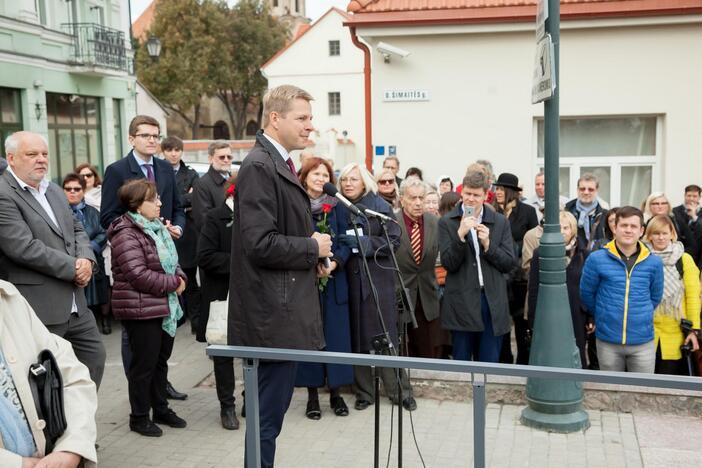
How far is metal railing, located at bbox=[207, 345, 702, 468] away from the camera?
2646mm

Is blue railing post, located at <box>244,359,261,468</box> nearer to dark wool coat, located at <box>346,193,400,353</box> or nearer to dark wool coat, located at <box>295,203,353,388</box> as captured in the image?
dark wool coat, located at <box>295,203,353,388</box>

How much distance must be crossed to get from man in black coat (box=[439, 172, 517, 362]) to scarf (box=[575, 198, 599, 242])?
4.85ft

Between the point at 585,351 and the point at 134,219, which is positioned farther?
the point at 585,351

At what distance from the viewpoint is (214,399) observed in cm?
579

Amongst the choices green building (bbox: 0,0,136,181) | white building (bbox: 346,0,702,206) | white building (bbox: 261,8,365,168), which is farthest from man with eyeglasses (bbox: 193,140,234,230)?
white building (bbox: 261,8,365,168)

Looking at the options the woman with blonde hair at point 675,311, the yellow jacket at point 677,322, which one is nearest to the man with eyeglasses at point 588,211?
the woman with blonde hair at point 675,311

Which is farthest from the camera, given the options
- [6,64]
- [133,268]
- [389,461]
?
[6,64]

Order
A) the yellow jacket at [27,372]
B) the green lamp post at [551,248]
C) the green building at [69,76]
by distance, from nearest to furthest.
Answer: the yellow jacket at [27,372] < the green lamp post at [551,248] < the green building at [69,76]

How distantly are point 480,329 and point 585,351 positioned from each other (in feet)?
3.37

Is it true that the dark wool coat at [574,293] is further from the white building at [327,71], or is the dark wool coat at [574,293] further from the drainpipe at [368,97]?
the white building at [327,71]

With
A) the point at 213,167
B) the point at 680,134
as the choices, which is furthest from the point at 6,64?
the point at 680,134

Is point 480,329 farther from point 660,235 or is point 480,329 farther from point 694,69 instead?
point 694,69

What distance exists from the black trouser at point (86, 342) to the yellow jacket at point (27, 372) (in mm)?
1464

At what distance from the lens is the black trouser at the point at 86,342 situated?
436cm
